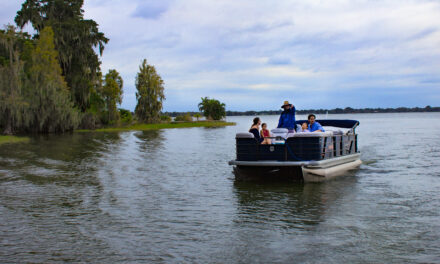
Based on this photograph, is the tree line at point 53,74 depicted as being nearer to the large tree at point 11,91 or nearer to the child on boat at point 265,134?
the large tree at point 11,91

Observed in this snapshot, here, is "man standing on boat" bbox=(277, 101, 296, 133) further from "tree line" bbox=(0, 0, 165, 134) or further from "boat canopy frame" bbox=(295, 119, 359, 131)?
"tree line" bbox=(0, 0, 165, 134)

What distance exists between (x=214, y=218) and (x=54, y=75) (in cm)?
3691

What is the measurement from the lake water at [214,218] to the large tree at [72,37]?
3363 cm

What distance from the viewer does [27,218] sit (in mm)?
8008

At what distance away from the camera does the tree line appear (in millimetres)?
35656

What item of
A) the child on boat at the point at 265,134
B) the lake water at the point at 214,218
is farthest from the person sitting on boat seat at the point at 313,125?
the lake water at the point at 214,218

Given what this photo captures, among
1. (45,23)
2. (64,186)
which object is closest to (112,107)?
(45,23)

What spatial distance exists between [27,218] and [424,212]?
26.2 feet

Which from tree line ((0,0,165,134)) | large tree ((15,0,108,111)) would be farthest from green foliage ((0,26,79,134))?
large tree ((15,0,108,111))

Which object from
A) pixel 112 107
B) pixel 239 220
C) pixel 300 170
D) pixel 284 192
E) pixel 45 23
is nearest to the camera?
pixel 239 220

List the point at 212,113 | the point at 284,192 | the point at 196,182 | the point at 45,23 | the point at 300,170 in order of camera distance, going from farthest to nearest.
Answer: the point at 212,113, the point at 45,23, the point at 196,182, the point at 300,170, the point at 284,192

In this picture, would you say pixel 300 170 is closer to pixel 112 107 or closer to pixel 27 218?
pixel 27 218

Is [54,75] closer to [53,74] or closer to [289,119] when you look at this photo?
[53,74]

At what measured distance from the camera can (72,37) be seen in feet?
147
